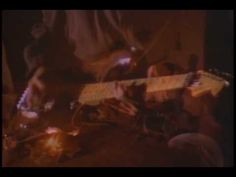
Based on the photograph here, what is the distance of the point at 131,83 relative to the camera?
1837mm

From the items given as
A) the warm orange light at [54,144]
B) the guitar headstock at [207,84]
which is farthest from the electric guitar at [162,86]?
the warm orange light at [54,144]

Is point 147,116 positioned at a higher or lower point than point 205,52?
lower

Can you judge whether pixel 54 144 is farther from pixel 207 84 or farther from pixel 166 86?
pixel 207 84

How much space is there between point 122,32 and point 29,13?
427 mm

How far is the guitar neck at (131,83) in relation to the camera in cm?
183

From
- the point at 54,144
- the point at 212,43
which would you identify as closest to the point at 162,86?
the point at 212,43

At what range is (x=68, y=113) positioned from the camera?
182 cm

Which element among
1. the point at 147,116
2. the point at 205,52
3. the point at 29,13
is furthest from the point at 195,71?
the point at 29,13

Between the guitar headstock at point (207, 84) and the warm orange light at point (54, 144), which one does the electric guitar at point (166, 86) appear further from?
the warm orange light at point (54, 144)

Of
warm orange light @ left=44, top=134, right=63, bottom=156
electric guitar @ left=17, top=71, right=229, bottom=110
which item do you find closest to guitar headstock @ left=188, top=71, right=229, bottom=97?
electric guitar @ left=17, top=71, right=229, bottom=110

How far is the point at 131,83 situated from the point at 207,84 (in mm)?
340

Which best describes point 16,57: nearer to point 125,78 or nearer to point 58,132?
point 58,132

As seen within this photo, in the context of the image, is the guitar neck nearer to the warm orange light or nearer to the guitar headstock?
the guitar headstock

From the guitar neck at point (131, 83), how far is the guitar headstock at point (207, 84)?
0.04 m
